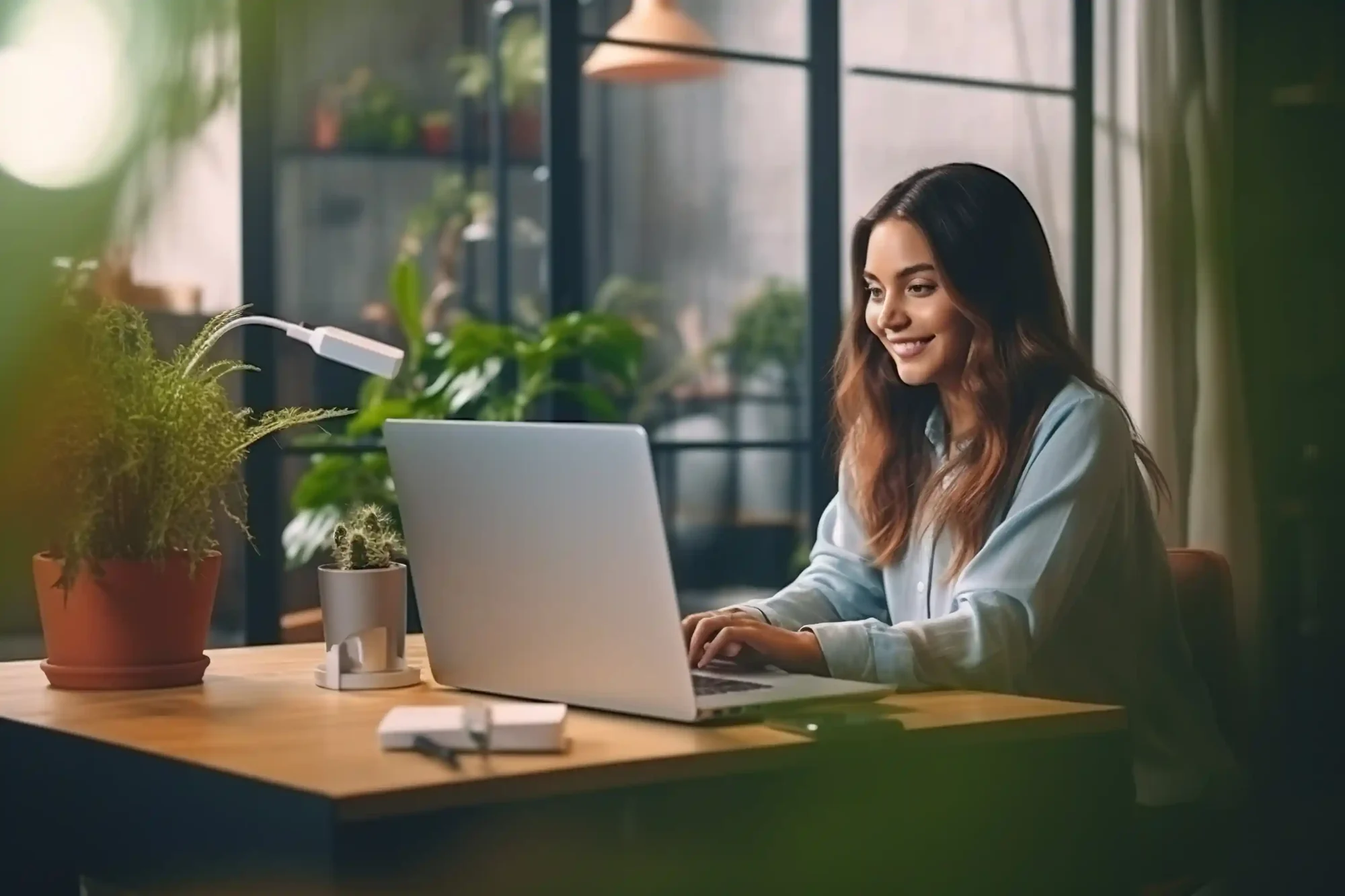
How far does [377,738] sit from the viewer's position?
5.06 feet

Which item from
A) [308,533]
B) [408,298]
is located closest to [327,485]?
[308,533]

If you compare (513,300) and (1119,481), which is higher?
(513,300)

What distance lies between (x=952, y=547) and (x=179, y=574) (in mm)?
872

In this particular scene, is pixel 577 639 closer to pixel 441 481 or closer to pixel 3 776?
pixel 441 481

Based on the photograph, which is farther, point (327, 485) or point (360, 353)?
point (327, 485)

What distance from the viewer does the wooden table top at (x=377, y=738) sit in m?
1.35

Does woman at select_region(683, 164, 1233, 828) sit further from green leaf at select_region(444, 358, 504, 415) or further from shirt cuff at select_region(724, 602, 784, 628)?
green leaf at select_region(444, 358, 504, 415)

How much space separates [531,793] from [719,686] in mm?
371

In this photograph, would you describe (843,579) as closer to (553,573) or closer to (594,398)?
(553,573)

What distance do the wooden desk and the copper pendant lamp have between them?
2.72m

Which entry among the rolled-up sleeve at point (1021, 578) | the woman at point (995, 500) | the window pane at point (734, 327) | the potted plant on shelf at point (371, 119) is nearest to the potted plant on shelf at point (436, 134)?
the potted plant on shelf at point (371, 119)

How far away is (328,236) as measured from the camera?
21.2 feet

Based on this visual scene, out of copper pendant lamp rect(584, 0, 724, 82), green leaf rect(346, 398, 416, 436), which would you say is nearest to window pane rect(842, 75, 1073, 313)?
copper pendant lamp rect(584, 0, 724, 82)

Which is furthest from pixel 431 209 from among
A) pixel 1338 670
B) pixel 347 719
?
pixel 347 719
